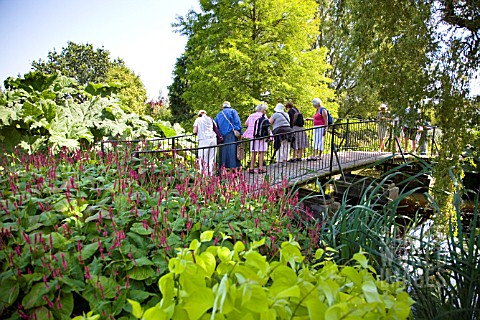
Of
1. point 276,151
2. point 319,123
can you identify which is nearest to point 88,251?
point 276,151

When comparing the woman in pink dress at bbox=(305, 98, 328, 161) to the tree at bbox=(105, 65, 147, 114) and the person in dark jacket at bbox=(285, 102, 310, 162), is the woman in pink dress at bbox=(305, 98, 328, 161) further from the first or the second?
the tree at bbox=(105, 65, 147, 114)

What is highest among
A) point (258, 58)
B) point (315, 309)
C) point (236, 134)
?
point (258, 58)

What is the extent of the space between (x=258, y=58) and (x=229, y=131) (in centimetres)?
606

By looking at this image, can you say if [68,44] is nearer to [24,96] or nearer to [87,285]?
[24,96]

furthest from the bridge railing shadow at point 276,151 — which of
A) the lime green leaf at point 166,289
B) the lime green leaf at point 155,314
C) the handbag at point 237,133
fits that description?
the lime green leaf at point 155,314

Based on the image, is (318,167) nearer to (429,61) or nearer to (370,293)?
(429,61)

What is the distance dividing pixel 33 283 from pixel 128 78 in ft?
68.4

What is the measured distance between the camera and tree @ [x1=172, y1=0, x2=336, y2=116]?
12.9 meters

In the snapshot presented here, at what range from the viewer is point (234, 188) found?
10.1 ft

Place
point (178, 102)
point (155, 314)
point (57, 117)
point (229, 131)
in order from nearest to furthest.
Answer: point (155, 314) → point (229, 131) → point (57, 117) → point (178, 102)

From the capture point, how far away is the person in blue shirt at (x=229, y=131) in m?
7.66

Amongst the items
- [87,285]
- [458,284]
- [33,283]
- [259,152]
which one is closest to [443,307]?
[458,284]

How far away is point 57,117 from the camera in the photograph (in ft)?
26.5

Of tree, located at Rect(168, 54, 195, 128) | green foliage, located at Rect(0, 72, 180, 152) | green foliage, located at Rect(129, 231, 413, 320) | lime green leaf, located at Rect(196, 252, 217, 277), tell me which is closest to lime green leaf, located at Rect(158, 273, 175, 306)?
green foliage, located at Rect(129, 231, 413, 320)
